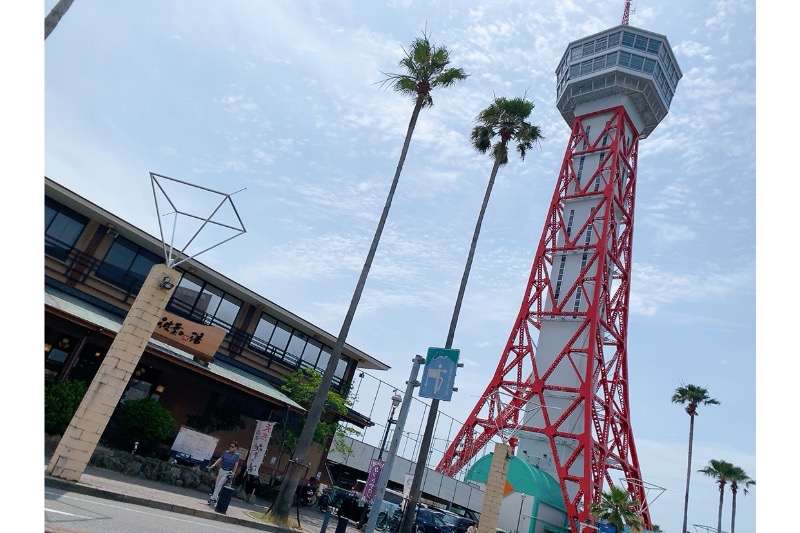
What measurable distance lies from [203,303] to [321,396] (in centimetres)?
1084

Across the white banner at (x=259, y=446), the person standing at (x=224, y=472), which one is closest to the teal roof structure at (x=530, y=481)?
the white banner at (x=259, y=446)

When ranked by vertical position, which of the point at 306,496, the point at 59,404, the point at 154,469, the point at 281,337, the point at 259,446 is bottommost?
the point at 154,469

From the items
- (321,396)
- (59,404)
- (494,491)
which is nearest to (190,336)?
(59,404)

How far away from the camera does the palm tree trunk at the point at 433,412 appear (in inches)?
830

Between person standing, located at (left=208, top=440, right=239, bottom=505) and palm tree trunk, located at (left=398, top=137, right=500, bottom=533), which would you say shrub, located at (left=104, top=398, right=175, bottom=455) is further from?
palm tree trunk, located at (left=398, top=137, right=500, bottom=533)

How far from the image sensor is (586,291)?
157 feet

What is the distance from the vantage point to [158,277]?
12.0 meters

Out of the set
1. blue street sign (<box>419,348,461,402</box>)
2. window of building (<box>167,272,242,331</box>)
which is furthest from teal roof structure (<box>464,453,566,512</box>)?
blue street sign (<box>419,348,461,402</box>)

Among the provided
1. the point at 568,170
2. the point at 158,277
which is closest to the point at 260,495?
the point at 158,277

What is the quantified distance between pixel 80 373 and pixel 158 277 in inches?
509

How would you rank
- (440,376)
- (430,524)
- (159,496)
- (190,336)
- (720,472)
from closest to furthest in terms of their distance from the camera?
(159,496) → (440,376) → (190,336) → (430,524) → (720,472)

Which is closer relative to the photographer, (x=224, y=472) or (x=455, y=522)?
(x=224, y=472)

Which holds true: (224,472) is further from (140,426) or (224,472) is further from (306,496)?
(306,496)

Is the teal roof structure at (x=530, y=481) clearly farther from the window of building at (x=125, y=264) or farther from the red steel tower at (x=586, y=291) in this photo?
the window of building at (x=125, y=264)
